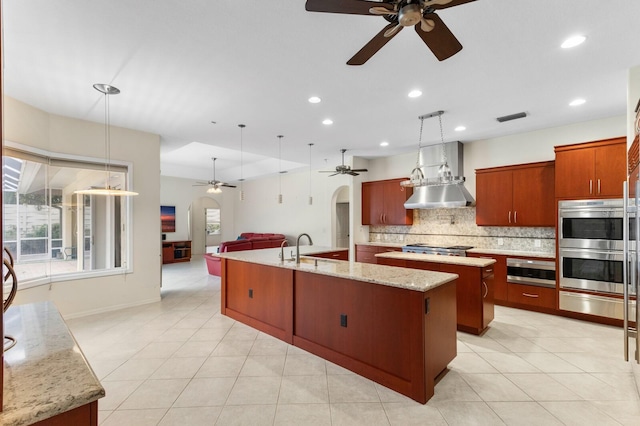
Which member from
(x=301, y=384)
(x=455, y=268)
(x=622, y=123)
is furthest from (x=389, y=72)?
(x=622, y=123)

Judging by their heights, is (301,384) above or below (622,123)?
below

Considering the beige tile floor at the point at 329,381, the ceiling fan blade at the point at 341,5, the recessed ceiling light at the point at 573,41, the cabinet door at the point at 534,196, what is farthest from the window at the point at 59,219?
the cabinet door at the point at 534,196

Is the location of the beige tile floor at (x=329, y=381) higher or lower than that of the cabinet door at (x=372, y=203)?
lower

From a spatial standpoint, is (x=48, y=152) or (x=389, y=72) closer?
(x=389, y=72)

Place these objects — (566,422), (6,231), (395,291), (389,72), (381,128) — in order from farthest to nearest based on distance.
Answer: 1. (381,128)
2. (6,231)
3. (389,72)
4. (395,291)
5. (566,422)

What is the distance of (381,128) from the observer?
15.6 feet

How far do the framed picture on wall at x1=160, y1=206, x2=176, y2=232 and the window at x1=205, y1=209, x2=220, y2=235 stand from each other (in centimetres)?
135

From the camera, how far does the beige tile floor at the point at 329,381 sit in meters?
2.12

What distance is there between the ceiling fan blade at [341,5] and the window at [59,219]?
13.3 feet

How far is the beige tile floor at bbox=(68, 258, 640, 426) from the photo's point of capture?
212 centimetres

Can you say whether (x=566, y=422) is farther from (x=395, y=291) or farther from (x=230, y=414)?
(x=230, y=414)

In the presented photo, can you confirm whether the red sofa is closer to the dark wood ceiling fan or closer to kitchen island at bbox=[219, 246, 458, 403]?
kitchen island at bbox=[219, 246, 458, 403]

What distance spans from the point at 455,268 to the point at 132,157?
5.12 metres

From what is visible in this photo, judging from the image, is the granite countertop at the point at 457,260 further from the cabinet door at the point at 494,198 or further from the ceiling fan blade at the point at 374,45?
the ceiling fan blade at the point at 374,45
